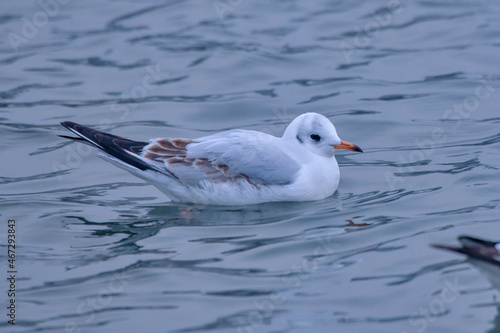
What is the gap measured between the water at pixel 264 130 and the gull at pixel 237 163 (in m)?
0.19

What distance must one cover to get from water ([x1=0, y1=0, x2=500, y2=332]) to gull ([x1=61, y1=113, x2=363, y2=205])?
0.19 m

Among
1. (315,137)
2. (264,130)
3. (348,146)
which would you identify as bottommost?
(348,146)

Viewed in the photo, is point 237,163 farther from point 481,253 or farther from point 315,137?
point 481,253

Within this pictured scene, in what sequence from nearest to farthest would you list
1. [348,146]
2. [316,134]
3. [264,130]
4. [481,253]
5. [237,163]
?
1. [481,253]
2. [237,163]
3. [348,146]
4. [316,134]
5. [264,130]

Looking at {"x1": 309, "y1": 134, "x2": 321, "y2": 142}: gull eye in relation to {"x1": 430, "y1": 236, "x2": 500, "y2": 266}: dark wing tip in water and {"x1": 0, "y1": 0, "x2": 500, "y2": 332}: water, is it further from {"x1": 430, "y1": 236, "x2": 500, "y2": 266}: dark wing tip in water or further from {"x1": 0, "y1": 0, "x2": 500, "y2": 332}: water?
{"x1": 430, "y1": 236, "x2": 500, "y2": 266}: dark wing tip in water

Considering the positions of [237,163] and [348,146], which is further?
[348,146]

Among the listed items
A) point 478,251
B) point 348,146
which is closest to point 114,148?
point 348,146

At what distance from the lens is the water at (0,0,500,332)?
643 centimetres

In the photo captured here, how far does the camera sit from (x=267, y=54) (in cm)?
1395

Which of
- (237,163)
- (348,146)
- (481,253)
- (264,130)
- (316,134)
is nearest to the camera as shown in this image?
(481,253)

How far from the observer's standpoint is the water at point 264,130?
643 cm

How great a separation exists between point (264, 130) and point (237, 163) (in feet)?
9.25

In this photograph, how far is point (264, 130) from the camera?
1124 cm

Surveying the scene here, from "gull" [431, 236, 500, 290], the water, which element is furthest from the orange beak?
"gull" [431, 236, 500, 290]
